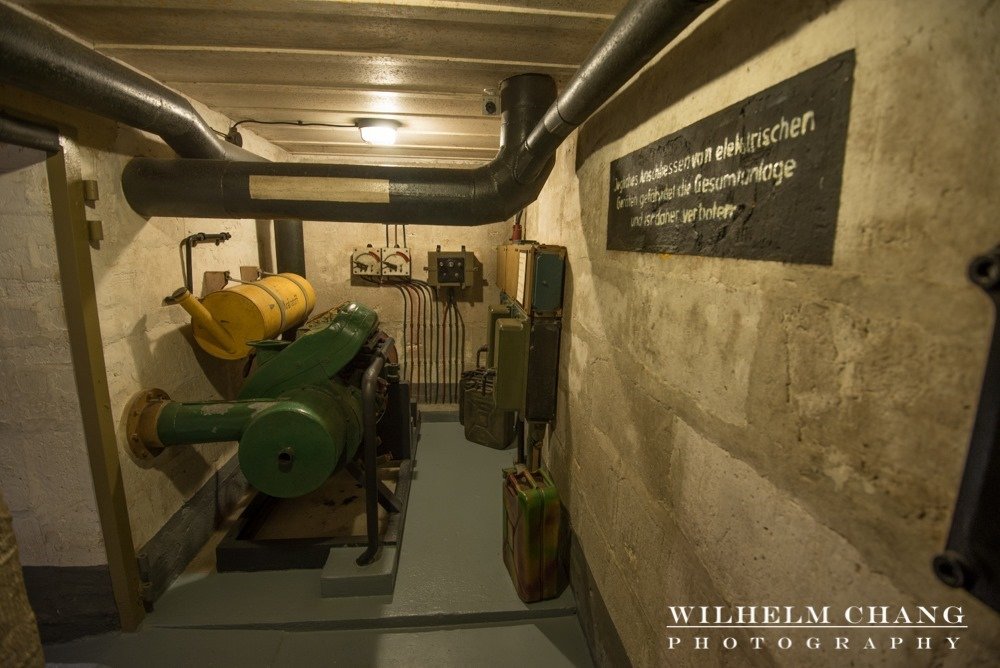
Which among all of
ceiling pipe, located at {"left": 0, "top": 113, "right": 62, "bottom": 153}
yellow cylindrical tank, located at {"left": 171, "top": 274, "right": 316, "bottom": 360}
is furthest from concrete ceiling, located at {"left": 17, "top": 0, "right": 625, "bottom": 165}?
yellow cylindrical tank, located at {"left": 171, "top": 274, "right": 316, "bottom": 360}

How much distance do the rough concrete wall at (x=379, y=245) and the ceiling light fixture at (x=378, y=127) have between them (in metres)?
1.54

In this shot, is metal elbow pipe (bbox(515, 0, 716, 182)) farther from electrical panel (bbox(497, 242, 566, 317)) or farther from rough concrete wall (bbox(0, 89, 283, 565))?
rough concrete wall (bbox(0, 89, 283, 565))

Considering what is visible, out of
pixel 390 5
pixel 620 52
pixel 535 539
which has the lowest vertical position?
pixel 535 539

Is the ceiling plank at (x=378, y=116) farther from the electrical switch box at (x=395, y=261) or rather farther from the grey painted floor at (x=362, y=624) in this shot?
the grey painted floor at (x=362, y=624)

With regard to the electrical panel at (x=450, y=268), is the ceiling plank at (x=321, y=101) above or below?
above

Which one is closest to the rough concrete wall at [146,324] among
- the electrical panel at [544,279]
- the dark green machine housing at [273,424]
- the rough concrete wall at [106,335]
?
the rough concrete wall at [106,335]

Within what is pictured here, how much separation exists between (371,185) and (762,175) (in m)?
2.02

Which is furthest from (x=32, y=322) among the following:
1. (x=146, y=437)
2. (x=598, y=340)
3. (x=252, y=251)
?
(x=598, y=340)

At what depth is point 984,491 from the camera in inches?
22.3

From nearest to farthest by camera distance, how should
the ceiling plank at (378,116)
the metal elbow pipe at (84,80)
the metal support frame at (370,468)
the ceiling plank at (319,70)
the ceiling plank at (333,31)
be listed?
the metal elbow pipe at (84,80) < the ceiling plank at (333,31) < the ceiling plank at (319,70) < the metal support frame at (370,468) < the ceiling plank at (378,116)

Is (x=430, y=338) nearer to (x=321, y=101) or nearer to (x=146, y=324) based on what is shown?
(x=321, y=101)

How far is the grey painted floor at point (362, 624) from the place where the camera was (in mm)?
2062

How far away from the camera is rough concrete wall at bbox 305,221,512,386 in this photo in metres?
4.80

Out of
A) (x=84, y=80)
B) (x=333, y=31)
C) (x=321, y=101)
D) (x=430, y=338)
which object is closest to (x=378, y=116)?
(x=321, y=101)
